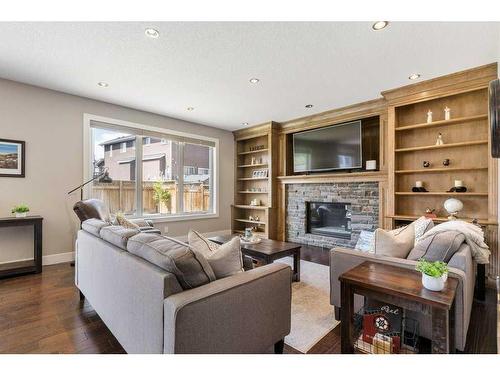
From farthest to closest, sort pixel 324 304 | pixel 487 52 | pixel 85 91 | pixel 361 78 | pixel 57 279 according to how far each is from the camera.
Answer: pixel 85 91, pixel 361 78, pixel 57 279, pixel 487 52, pixel 324 304

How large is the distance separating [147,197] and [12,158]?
78.4 inches

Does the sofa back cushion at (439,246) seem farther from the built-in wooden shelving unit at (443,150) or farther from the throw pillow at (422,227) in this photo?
the built-in wooden shelving unit at (443,150)

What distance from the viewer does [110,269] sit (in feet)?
5.63

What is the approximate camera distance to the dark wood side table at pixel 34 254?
312cm

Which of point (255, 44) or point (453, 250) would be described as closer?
point (453, 250)

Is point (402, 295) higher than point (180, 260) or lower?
lower

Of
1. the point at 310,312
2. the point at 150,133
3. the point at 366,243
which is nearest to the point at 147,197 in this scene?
the point at 150,133

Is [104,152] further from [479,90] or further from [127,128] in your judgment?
[479,90]

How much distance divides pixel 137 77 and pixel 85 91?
108cm

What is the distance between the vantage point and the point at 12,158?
3.41 m

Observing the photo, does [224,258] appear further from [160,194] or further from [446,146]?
[160,194]

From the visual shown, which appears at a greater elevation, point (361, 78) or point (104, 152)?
point (361, 78)

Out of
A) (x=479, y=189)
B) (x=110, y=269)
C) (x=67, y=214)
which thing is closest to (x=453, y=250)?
(x=479, y=189)

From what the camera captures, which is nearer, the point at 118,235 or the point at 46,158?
the point at 118,235
